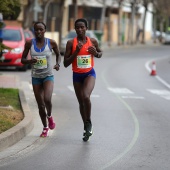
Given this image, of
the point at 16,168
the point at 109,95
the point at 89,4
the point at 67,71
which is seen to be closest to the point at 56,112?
the point at 109,95

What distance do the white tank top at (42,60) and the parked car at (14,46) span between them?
16.0 m

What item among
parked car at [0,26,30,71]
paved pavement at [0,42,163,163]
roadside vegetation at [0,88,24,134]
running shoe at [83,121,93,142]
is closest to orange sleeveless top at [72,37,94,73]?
running shoe at [83,121,93,142]

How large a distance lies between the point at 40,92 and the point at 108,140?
54.3 inches

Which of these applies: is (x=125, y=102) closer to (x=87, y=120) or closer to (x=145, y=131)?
(x=145, y=131)

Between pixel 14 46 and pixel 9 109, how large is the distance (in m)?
14.7

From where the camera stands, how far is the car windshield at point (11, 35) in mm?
29266

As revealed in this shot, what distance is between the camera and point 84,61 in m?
11.5

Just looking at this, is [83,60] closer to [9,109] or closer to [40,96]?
[40,96]

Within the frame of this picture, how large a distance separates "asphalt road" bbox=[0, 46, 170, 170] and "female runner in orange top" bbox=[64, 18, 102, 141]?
576 millimetres

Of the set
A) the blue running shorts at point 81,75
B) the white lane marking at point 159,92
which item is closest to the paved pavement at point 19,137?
the blue running shorts at point 81,75

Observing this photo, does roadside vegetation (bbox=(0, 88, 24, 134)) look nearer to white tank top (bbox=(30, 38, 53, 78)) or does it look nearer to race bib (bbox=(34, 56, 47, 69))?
white tank top (bbox=(30, 38, 53, 78))

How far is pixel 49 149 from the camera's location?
10703mm

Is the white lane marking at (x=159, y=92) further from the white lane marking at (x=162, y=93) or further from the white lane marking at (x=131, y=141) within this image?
the white lane marking at (x=131, y=141)

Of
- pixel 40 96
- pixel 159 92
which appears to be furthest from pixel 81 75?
pixel 159 92
